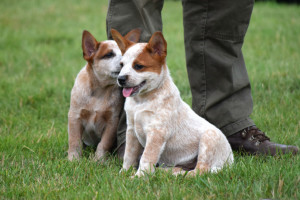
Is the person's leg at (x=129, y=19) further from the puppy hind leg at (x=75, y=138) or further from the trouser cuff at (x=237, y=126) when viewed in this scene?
the trouser cuff at (x=237, y=126)

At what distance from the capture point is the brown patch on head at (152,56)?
9.36 feet

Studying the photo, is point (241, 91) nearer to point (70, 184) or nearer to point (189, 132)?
point (189, 132)

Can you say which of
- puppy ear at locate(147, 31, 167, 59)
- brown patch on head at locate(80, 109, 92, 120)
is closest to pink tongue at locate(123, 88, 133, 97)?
puppy ear at locate(147, 31, 167, 59)

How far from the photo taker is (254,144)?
3.48 m

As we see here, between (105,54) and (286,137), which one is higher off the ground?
(105,54)

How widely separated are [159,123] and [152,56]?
1.51 ft

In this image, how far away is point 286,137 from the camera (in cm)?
378

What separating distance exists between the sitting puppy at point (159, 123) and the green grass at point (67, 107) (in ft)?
0.60

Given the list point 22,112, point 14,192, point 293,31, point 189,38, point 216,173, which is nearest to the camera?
point 14,192

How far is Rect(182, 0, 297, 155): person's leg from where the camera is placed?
329cm

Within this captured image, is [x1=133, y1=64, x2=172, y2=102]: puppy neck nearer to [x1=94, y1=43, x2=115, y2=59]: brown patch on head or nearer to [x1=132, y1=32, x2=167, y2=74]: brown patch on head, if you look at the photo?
[x1=132, y1=32, x2=167, y2=74]: brown patch on head

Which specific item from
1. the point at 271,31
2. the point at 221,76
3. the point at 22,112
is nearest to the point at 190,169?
the point at 221,76

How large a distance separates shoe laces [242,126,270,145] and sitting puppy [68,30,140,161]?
42.0 inches

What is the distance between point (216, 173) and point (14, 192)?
129 cm
